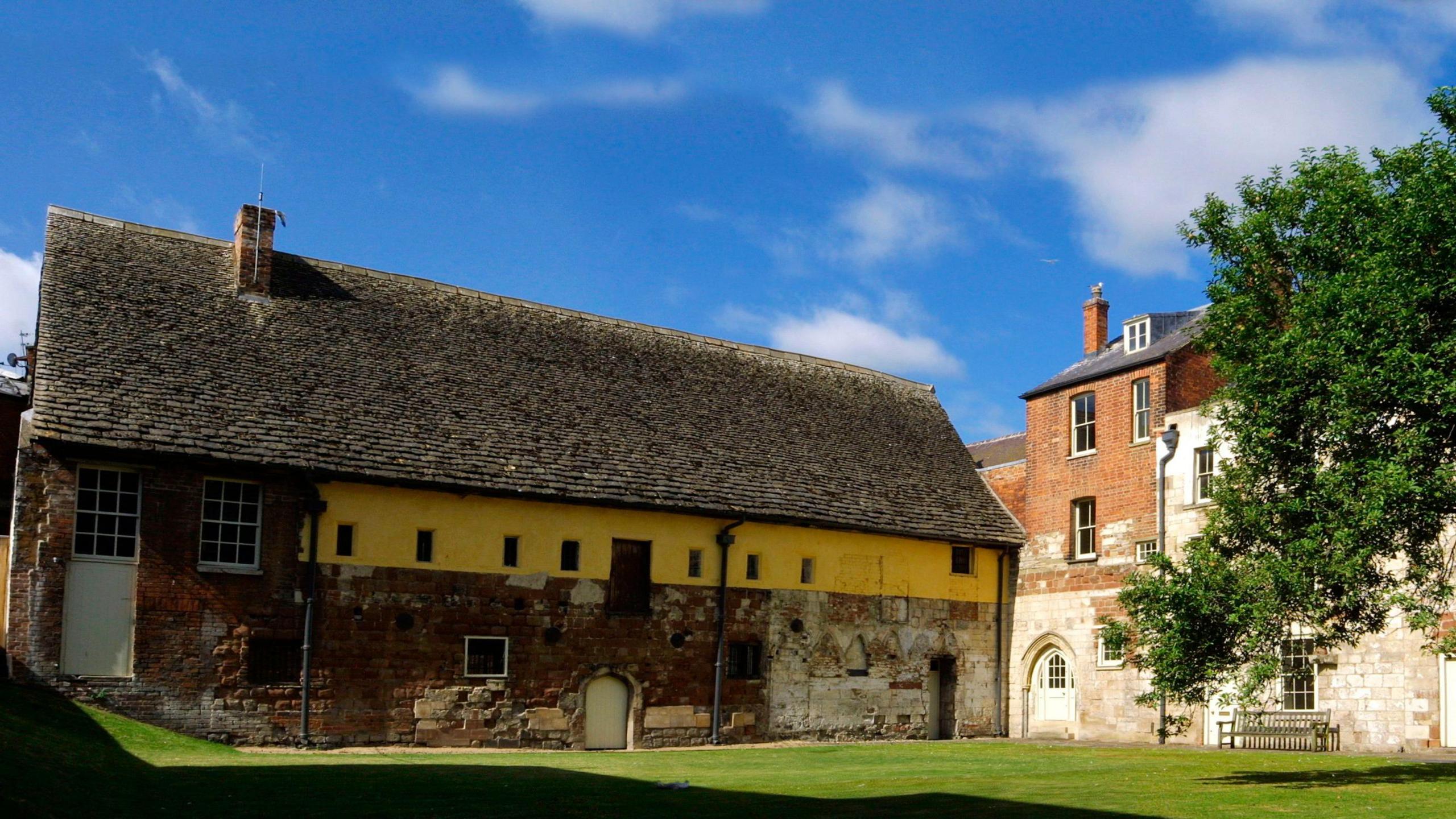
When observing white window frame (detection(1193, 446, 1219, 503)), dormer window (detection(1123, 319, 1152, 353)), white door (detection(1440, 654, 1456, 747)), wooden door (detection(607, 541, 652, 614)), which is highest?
dormer window (detection(1123, 319, 1152, 353))

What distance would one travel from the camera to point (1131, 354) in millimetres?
31844

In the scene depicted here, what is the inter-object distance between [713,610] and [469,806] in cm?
1594

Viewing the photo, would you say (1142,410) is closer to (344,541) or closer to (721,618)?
(721,618)

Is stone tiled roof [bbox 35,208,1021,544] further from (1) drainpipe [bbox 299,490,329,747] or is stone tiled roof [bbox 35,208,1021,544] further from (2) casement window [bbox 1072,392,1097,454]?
(2) casement window [bbox 1072,392,1097,454]

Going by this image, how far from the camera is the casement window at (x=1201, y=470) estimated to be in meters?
28.5

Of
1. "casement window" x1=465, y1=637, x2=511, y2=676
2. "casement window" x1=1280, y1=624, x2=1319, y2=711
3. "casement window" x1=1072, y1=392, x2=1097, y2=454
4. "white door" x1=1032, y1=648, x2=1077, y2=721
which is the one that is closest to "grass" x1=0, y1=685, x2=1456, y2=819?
"casement window" x1=465, y1=637, x2=511, y2=676

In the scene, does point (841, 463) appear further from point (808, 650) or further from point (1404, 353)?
point (1404, 353)

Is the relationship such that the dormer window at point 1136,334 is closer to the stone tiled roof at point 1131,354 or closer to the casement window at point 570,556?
the stone tiled roof at point 1131,354

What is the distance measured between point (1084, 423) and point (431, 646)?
1636 cm

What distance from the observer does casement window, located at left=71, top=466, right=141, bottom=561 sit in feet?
74.4

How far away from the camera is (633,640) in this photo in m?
27.8

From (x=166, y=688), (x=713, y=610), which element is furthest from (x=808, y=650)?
(x=166, y=688)

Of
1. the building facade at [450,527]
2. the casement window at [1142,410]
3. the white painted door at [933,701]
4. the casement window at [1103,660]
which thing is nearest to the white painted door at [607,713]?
the building facade at [450,527]

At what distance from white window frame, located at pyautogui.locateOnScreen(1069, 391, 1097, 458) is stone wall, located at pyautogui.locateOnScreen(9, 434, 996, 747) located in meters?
5.12
